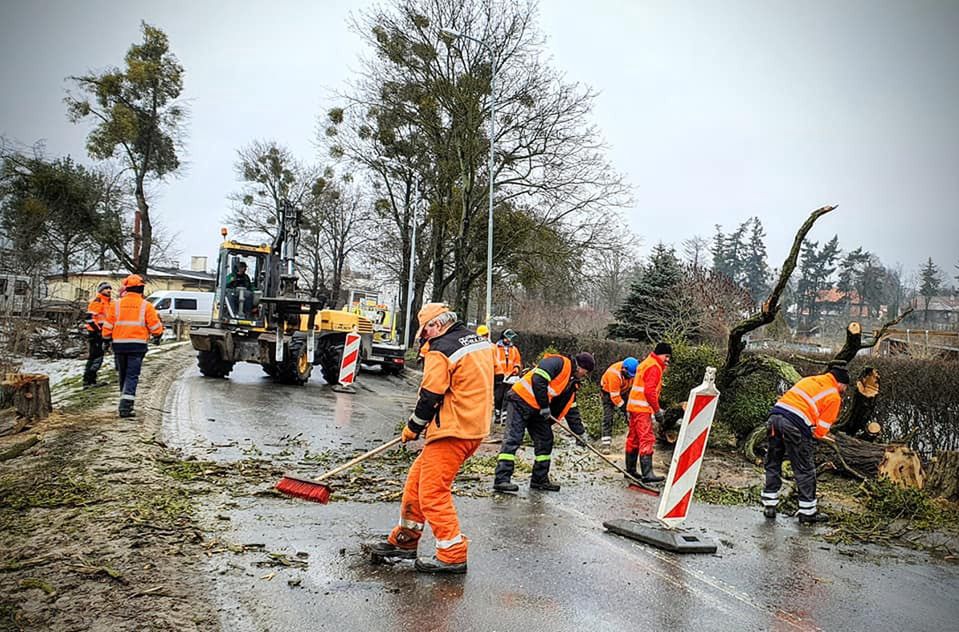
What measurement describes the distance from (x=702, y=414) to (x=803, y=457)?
2.02 metres

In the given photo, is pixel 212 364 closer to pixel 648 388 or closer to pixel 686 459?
pixel 648 388

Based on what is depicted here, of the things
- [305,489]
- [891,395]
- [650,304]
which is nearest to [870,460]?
[891,395]

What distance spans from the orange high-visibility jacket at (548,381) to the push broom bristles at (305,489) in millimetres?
3061

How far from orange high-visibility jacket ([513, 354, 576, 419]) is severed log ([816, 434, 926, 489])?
3.73m

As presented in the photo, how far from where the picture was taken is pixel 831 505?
8.25 meters

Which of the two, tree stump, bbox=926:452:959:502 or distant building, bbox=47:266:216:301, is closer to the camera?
tree stump, bbox=926:452:959:502

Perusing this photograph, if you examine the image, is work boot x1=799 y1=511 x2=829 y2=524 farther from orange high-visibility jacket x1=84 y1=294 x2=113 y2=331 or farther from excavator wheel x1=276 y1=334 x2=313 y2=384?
excavator wheel x1=276 y1=334 x2=313 y2=384

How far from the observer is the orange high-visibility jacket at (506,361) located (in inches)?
525

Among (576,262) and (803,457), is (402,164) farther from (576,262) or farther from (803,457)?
(803,457)

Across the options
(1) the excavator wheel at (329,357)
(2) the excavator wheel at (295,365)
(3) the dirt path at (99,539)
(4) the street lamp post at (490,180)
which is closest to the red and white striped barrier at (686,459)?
(3) the dirt path at (99,539)

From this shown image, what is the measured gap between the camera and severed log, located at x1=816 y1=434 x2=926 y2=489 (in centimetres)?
861

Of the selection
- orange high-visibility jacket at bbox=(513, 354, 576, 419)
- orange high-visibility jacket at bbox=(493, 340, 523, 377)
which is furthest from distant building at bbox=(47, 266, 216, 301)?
orange high-visibility jacket at bbox=(513, 354, 576, 419)

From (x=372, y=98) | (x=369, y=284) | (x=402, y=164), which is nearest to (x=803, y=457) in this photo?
(x=372, y=98)

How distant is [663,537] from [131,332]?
7436 millimetres
